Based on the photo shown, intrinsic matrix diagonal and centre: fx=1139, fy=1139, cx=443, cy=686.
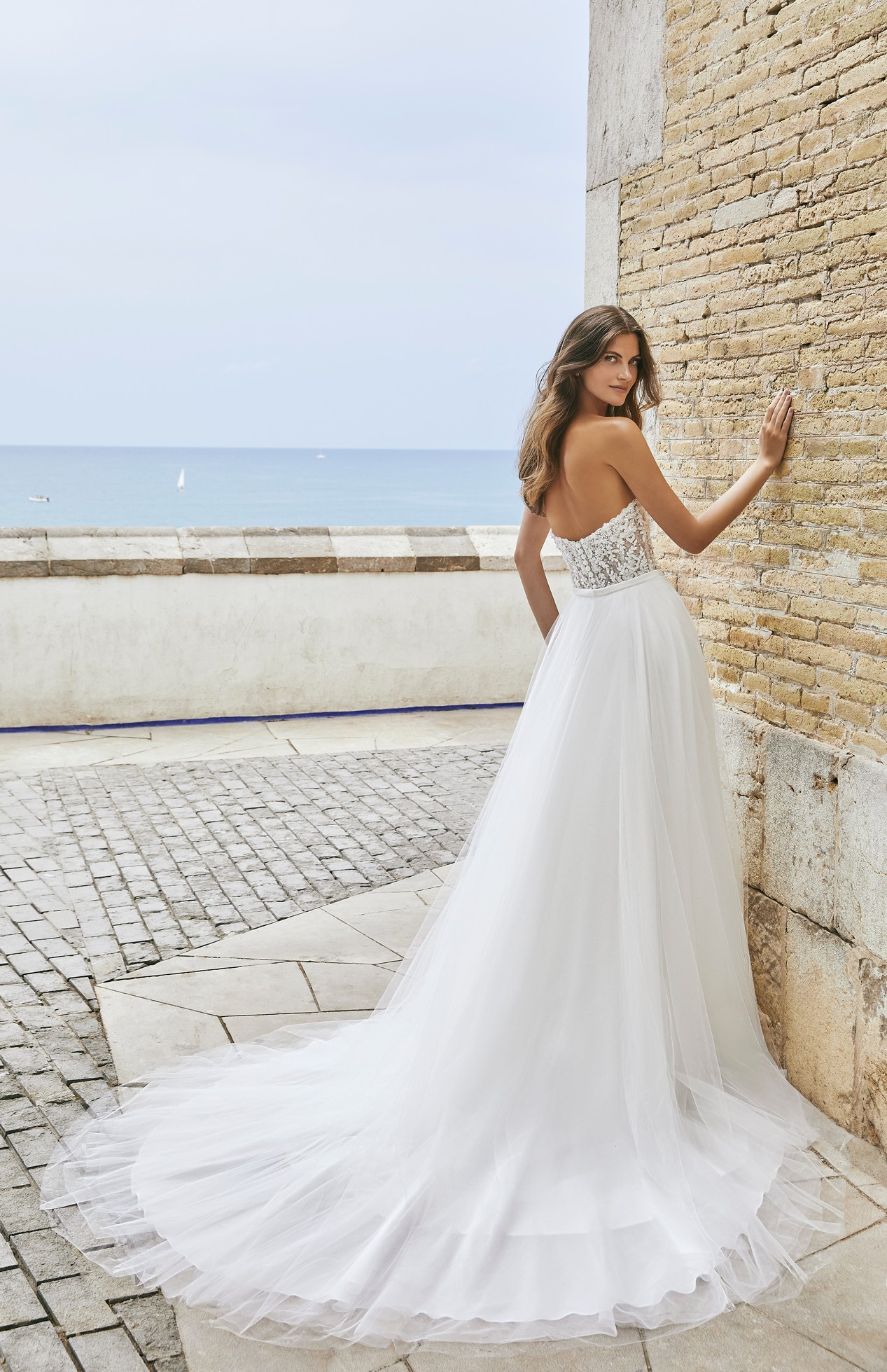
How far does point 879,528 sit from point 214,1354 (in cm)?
244

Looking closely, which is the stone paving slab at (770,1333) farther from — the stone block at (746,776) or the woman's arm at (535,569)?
the woman's arm at (535,569)

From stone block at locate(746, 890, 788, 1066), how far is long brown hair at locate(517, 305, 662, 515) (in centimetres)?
145

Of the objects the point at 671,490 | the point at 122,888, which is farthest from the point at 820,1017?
the point at 122,888

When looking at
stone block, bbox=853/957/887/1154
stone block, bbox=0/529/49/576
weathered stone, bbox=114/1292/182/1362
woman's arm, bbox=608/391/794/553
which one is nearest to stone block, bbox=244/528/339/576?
stone block, bbox=0/529/49/576

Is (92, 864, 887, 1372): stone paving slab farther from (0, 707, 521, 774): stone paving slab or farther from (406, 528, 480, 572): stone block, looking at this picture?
(406, 528, 480, 572): stone block

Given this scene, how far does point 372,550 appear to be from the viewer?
8219 millimetres

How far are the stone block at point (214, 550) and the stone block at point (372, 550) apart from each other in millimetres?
673

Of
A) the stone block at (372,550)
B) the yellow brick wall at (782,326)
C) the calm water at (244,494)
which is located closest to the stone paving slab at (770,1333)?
the yellow brick wall at (782,326)

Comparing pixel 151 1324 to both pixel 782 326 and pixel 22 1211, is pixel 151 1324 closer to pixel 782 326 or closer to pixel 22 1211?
pixel 22 1211

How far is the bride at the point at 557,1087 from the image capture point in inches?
95.4

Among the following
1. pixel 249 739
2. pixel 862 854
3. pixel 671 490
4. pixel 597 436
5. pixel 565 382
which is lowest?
pixel 249 739

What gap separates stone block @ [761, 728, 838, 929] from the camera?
10.4ft

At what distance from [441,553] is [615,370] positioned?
5.23 m

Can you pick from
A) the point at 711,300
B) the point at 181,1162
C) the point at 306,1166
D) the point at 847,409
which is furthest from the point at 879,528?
the point at 181,1162
